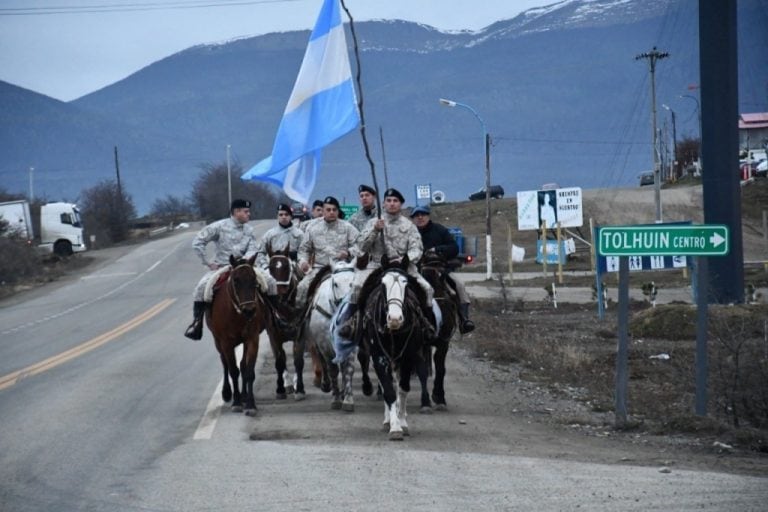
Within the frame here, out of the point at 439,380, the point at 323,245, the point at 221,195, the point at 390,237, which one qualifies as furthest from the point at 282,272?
the point at 221,195

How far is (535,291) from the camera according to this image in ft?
134

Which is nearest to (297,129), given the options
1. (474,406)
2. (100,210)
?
(474,406)

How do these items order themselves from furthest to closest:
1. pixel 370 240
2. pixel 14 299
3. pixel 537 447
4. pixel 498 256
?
pixel 498 256 < pixel 14 299 < pixel 370 240 < pixel 537 447

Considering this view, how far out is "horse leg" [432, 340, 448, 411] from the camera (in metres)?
15.1

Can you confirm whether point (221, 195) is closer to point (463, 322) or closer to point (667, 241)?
point (463, 322)

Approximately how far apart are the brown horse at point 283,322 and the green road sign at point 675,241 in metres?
4.92

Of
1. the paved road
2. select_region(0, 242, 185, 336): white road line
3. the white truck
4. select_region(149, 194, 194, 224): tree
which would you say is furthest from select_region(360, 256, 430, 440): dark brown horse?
select_region(149, 194, 194, 224): tree

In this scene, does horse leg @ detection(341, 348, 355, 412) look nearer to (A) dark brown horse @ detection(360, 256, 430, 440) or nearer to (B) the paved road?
(B) the paved road

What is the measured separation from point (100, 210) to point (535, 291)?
60.1 meters

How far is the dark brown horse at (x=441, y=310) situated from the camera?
49.6ft

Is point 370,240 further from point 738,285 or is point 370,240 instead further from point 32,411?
point 738,285

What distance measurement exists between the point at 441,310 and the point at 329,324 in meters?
1.31

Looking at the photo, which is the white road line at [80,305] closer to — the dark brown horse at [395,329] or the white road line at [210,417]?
the white road line at [210,417]

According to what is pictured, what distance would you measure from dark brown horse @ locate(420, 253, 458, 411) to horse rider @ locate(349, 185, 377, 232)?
1358 mm
